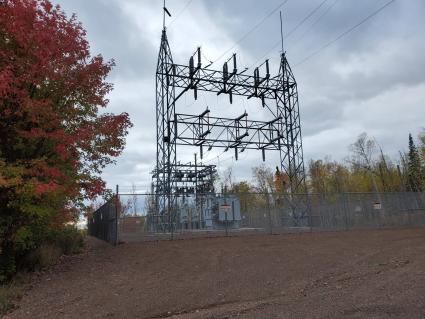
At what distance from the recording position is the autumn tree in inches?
467

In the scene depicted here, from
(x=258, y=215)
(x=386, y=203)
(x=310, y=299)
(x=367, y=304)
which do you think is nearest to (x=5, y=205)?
(x=310, y=299)

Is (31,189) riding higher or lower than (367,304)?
higher

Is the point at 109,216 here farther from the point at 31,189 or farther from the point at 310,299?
the point at 310,299

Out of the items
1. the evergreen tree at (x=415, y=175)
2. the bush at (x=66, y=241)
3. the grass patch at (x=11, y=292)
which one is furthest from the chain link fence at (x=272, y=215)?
the evergreen tree at (x=415, y=175)

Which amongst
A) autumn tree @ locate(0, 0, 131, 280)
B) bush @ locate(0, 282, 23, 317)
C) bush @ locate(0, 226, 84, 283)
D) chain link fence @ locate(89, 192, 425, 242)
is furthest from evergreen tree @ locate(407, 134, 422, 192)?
bush @ locate(0, 282, 23, 317)

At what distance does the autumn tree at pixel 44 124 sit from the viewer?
11.9m

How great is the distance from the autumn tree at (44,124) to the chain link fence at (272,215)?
22.0 ft

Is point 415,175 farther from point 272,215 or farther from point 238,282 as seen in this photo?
point 238,282

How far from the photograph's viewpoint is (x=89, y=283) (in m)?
12.6

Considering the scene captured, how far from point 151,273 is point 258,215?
47.8 feet

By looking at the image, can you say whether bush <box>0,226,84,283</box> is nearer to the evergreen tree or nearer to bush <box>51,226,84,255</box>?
bush <box>51,226,84,255</box>

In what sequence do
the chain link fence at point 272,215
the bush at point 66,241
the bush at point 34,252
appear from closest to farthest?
Answer: the bush at point 34,252 → the bush at point 66,241 → the chain link fence at point 272,215

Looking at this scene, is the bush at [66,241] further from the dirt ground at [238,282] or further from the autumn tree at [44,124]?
the autumn tree at [44,124]

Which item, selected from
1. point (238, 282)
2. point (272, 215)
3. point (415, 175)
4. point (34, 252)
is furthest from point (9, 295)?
point (415, 175)
